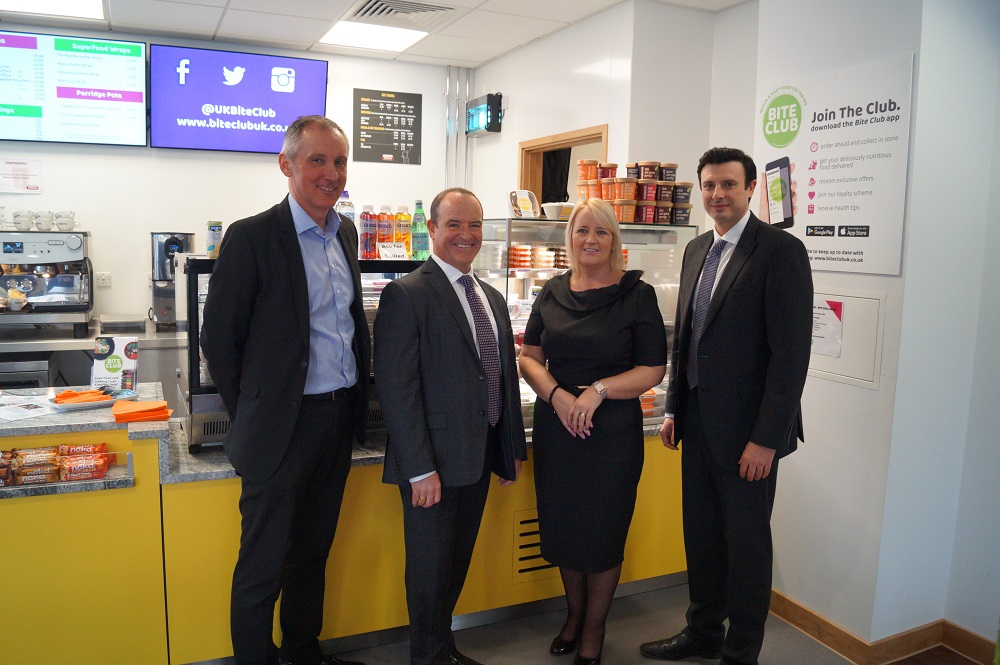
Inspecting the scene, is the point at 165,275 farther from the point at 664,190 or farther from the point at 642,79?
the point at 664,190

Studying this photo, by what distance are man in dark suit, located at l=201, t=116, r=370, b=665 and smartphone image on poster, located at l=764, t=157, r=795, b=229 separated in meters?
1.84

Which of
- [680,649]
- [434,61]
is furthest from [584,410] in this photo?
[434,61]

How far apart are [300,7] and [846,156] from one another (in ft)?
11.2

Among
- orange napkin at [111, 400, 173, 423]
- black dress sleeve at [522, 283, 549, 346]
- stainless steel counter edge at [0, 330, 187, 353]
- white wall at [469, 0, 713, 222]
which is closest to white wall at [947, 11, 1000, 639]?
black dress sleeve at [522, 283, 549, 346]

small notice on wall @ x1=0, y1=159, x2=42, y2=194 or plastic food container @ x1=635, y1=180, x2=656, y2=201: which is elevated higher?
small notice on wall @ x1=0, y1=159, x2=42, y2=194

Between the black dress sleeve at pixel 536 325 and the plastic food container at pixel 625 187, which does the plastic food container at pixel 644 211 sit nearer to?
the plastic food container at pixel 625 187

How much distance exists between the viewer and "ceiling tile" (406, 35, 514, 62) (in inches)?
217

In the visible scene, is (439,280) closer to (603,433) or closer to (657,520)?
A: (603,433)

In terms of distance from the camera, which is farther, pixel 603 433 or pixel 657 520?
pixel 657 520

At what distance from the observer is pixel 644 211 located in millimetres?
3379

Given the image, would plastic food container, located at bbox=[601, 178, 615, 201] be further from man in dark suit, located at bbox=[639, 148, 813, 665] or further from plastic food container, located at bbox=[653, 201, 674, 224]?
man in dark suit, located at bbox=[639, 148, 813, 665]

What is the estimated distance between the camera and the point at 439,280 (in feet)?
7.70

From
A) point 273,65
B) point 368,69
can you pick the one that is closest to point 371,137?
point 368,69

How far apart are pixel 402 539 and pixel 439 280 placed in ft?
3.45
